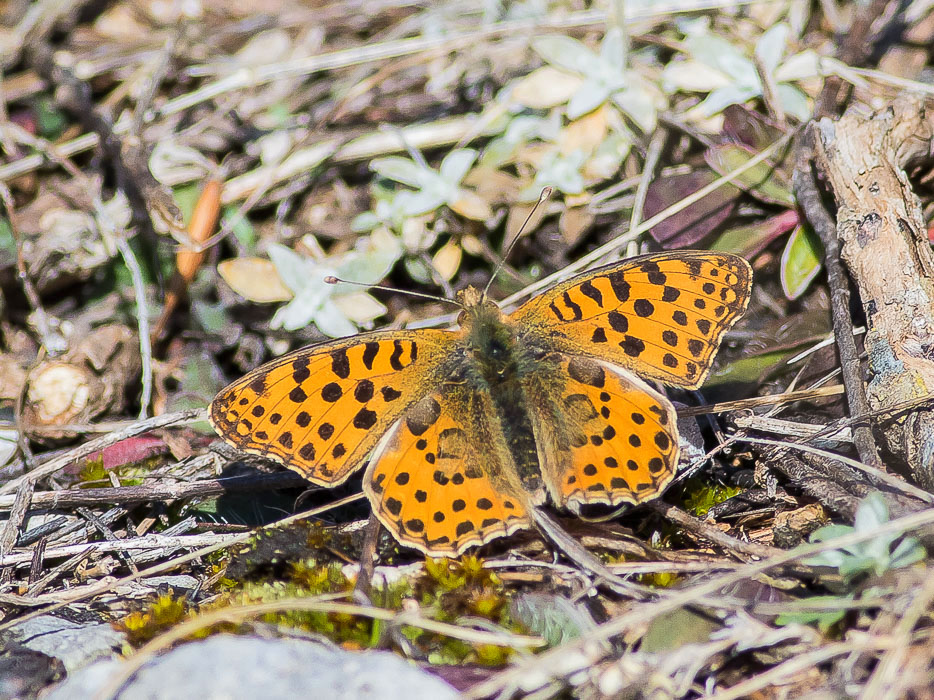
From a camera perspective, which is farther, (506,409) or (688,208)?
(688,208)

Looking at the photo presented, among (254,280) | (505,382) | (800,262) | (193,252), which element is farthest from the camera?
(193,252)

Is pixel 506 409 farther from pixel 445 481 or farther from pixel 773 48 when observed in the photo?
pixel 773 48

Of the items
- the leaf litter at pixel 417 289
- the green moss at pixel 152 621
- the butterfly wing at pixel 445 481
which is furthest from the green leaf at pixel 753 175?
the green moss at pixel 152 621

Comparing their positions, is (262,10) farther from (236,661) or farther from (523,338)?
(236,661)

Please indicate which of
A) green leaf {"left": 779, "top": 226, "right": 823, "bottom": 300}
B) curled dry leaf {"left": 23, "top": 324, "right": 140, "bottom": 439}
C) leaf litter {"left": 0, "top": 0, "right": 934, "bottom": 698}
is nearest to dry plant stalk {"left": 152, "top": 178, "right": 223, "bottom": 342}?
leaf litter {"left": 0, "top": 0, "right": 934, "bottom": 698}

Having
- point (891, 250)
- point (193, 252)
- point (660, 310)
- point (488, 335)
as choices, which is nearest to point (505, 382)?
point (488, 335)

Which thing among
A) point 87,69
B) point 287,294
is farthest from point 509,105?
point 87,69
